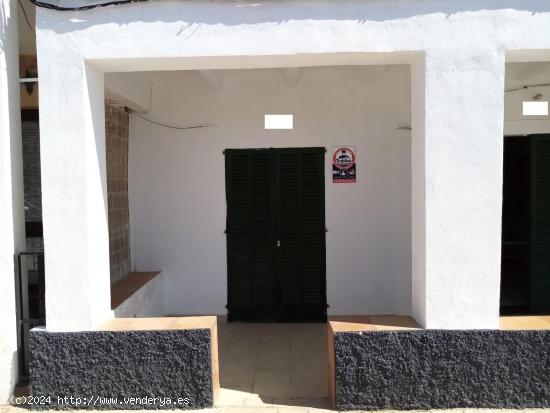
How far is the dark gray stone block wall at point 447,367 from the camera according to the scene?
3441 mm

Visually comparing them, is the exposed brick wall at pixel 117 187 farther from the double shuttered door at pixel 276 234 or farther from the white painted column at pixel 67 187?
the white painted column at pixel 67 187

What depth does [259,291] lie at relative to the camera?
5754mm

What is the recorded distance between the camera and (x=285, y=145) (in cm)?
568

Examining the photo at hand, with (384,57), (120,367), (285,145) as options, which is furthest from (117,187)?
(384,57)

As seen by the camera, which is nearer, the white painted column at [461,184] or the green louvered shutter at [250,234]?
the white painted column at [461,184]

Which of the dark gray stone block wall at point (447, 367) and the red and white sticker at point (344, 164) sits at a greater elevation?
the red and white sticker at point (344, 164)

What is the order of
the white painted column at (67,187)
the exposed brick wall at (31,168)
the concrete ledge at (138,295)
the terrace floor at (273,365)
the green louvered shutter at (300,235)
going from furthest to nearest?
the green louvered shutter at (300,235) → the exposed brick wall at (31,168) → the concrete ledge at (138,295) → the terrace floor at (273,365) → the white painted column at (67,187)

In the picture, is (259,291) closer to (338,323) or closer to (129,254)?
(129,254)

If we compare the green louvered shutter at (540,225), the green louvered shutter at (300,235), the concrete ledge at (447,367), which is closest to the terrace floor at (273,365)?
the green louvered shutter at (300,235)

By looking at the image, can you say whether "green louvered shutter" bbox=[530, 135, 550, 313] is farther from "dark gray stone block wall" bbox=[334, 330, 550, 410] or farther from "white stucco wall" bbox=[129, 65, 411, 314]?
"dark gray stone block wall" bbox=[334, 330, 550, 410]

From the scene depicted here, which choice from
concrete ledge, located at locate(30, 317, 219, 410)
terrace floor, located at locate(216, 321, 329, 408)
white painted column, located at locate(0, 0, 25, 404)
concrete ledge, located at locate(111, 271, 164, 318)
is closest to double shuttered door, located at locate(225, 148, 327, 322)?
terrace floor, located at locate(216, 321, 329, 408)

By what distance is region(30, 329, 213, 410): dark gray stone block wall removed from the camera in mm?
3557

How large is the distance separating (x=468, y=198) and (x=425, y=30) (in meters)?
1.31

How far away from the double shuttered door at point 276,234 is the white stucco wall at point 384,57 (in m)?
2.20
